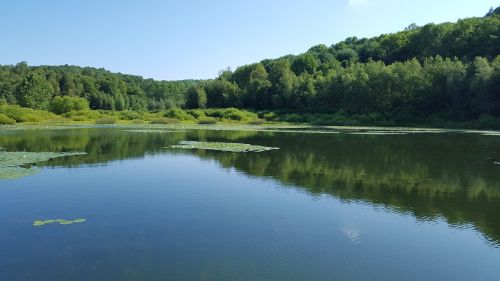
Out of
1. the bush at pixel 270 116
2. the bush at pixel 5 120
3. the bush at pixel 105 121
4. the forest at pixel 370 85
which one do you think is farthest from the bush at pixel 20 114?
the bush at pixel 270 116

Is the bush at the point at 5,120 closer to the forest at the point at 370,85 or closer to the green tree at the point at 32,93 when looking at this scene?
the forest at the point at 370,85

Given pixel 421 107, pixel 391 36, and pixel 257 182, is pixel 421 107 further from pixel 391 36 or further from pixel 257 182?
pixel 257 182

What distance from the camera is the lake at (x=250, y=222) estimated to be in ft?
30.7

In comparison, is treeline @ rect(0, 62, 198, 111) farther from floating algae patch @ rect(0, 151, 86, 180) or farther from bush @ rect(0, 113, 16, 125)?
floating algae patch @ rect(0, 151, 86, 180)

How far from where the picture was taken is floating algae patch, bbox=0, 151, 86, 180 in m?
20.5

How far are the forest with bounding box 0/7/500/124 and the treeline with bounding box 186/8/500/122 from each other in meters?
0.17

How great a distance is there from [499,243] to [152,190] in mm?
12140

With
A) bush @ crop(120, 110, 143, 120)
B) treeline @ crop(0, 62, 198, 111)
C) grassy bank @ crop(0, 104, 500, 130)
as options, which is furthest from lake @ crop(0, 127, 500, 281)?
treeline @ crop(0, 62, 198, 111)

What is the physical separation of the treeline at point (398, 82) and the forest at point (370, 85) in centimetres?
17

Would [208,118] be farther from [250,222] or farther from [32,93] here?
[250,222]

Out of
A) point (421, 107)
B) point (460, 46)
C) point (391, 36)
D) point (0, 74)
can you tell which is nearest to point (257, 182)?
point (421, 107)

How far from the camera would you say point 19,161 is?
24.7 meters

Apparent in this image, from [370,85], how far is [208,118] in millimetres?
33892

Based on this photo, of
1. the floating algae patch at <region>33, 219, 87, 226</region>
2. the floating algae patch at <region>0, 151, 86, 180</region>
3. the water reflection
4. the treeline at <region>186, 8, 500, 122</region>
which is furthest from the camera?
the treeline at <region>186, 8, 500, 122</region>
